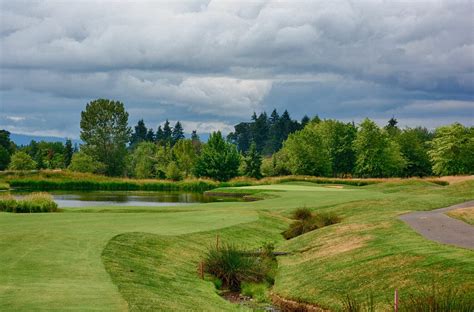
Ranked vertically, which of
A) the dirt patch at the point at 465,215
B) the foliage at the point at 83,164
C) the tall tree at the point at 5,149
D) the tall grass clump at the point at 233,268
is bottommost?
the tall grass clump at the point at 233,268

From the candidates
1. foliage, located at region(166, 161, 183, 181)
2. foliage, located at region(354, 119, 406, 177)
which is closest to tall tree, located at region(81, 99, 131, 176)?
foliage, located at region(166, 161, 183, 181)

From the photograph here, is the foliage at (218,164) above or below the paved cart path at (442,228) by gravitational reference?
above

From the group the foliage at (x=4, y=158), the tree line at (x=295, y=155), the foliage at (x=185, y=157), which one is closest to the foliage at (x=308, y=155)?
the tree line at (x=295, y=155)

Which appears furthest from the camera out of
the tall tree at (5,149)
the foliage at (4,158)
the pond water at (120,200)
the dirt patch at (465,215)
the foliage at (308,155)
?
the tall tree at (5,149)

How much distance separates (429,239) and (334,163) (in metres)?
87.1

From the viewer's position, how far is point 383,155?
317ft

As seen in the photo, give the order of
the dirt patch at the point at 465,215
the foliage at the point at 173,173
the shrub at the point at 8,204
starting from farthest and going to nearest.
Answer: the foliage at the point at 173,173 → the shrub at the point at 8,204 → the dirt patch at the point at 465,215

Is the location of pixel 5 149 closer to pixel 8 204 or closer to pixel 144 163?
pixel 144 163

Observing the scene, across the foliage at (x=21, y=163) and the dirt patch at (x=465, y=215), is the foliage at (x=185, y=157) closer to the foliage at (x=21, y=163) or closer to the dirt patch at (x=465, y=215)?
the foliage at (x=21, y=163)

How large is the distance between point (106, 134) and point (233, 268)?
97.0 meters

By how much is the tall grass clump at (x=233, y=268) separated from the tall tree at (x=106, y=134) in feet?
309

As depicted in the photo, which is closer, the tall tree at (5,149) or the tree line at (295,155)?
the tree line at (295,155)

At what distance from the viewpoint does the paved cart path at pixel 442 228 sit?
21016 millimetres

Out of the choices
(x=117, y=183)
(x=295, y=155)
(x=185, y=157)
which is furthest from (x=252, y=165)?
(x=117, y=183)
